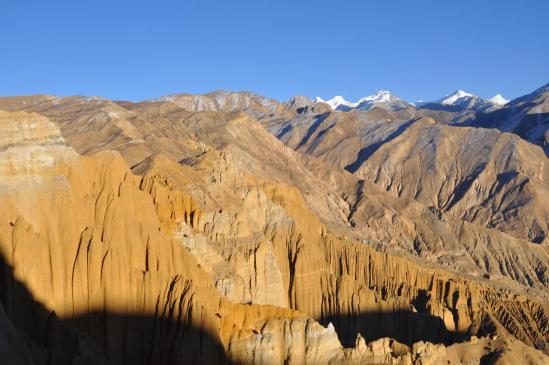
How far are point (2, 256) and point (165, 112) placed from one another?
125165mm

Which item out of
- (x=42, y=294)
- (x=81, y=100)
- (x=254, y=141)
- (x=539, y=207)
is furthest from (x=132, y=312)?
(x=539, y=207)

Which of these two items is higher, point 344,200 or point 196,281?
point 344,200

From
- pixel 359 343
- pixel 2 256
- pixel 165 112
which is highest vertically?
pixel 165 112

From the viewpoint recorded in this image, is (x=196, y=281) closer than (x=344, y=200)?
Yes

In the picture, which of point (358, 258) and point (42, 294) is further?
point (358, 258)

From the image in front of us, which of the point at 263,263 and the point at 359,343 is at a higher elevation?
the point at 263,263

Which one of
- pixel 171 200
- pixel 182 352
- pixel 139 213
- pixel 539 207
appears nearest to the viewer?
pixel 182 352

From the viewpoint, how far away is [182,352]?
46344 mm

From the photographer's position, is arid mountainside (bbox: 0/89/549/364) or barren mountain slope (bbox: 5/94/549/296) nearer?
arid mountainside (bbox: 0/89/549/364)

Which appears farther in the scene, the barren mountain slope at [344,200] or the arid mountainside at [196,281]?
the barren mountain slope at [344,200]

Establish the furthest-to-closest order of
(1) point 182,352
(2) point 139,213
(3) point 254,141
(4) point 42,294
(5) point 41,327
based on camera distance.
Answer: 1. (3) point 254,141
2. (2) point 139,213
3. (1) point 182,352
4. (4) point 42,294
5. (5) point 41,327

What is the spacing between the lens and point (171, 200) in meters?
58.8

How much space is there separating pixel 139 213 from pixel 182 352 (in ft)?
30.9

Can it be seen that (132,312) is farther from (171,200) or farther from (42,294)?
(171,200)
